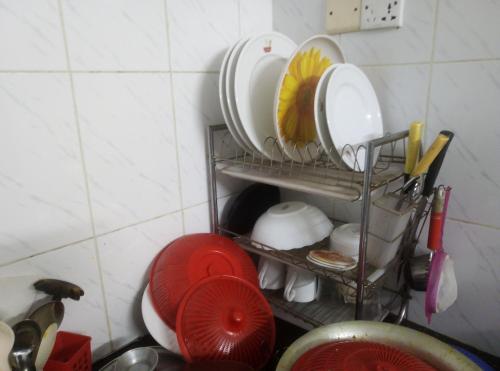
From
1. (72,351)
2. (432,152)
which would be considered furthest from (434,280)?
(72,351)

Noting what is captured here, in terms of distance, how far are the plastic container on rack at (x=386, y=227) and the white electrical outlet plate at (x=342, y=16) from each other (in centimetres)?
42

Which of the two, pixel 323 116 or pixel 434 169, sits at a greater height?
pixel 323 116

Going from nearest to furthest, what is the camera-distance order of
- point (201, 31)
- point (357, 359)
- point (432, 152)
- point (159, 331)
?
point (357, 359) < point (432, 152) < point (159, 331) < point (201, 31)

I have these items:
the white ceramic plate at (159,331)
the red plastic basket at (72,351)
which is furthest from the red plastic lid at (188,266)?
the red plastic basket at (72,351)

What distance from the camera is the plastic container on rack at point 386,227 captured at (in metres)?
0.70

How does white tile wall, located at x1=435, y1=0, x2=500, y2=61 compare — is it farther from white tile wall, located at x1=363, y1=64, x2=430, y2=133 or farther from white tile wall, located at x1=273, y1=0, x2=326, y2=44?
white tile wall, located at x1=273, y1=0, x2=326, y2=44

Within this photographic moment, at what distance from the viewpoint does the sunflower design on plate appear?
2.45 ft

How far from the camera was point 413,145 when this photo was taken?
69 cm

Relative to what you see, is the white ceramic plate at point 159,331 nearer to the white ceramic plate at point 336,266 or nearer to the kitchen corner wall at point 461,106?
the white ceramic plate at point 336,266

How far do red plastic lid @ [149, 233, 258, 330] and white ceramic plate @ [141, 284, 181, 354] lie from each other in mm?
13

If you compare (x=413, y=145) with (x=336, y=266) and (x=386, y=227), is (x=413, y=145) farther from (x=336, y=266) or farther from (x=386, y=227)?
(x=336, y=266)

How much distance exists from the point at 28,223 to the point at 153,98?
1.17ft

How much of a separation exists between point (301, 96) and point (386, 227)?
1.08 ft

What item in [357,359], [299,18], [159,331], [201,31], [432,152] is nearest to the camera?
[357,359]
